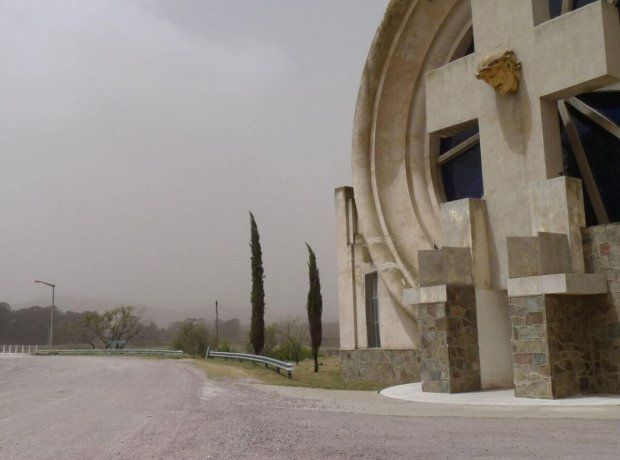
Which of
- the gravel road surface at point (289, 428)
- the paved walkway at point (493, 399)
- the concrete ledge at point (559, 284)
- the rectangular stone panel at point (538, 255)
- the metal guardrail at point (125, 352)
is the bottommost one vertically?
the gravel road surface at point (289, 428)

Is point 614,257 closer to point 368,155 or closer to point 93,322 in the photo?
point 368,155

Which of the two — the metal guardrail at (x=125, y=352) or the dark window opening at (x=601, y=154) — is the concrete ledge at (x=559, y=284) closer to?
the dark window opening at (x=601, y=154)

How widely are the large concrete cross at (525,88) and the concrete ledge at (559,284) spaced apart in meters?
2.07

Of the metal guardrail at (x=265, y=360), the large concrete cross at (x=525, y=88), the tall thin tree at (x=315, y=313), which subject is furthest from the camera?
the tall thin tree at (x=315, y=313)

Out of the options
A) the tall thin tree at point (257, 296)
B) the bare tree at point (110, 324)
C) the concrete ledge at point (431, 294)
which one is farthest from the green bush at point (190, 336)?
the concrete ledge at point (431, 294)

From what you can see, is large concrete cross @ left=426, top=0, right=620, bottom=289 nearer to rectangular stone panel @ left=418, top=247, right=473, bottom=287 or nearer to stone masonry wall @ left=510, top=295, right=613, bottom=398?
rectangular stone panel @ left=418, top=247, right=473, bottom=287

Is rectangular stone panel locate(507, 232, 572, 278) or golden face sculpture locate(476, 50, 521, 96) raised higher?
golden face sculpture locate(476, 50, 521, 96)

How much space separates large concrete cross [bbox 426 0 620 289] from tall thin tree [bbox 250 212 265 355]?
18893 mm

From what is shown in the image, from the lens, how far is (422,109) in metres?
20.0

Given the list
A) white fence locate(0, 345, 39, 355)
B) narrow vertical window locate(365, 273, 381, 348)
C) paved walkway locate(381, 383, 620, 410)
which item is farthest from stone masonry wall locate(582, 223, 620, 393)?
white fence locate(0, 345, 39, 355)

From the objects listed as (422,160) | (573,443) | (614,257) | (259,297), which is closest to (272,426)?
(573,443)

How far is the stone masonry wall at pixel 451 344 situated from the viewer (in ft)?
43.5

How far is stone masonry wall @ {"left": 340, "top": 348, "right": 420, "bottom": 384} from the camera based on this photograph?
1927cm

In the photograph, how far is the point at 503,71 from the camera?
14.0 m
